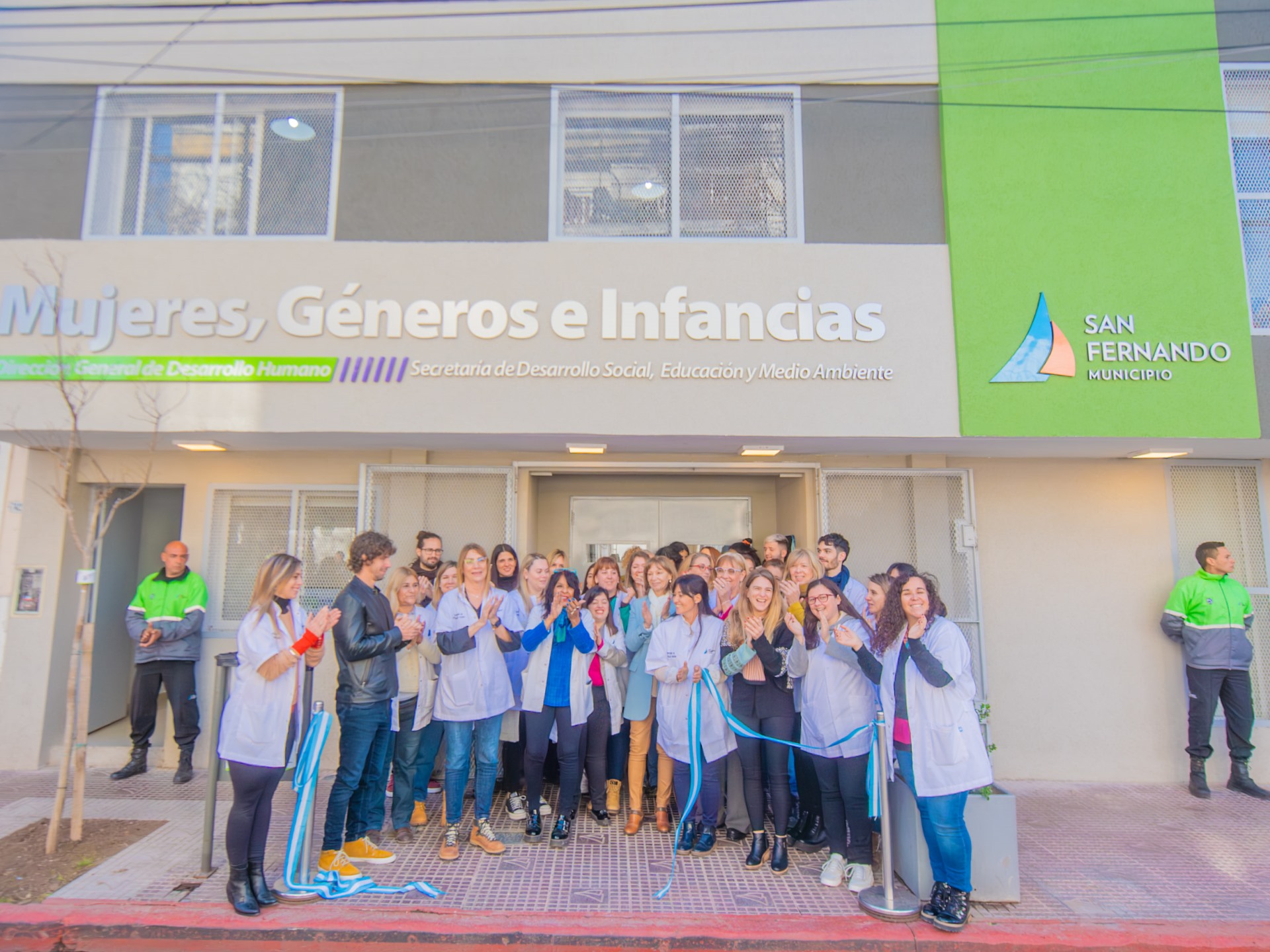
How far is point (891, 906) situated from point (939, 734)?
1025 mm

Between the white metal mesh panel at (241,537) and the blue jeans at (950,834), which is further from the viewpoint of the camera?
the white metal mesh panel at (241,537)

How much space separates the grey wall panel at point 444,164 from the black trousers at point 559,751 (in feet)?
12.9

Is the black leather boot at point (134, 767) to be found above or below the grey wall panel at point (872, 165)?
below

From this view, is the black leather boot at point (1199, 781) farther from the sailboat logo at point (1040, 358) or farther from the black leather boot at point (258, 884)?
the black leather boot at point (258, 884)

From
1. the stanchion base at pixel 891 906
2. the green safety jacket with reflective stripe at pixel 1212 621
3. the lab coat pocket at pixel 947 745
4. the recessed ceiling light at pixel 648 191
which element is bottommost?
the stanchion base at pixel 891 906

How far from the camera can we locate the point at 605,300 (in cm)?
602

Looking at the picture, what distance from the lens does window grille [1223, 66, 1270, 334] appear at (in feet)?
20.9

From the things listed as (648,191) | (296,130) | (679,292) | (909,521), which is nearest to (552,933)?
(679,292)

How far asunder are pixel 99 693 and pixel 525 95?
7702 mm

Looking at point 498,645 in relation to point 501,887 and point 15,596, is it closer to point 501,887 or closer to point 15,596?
point 501,887

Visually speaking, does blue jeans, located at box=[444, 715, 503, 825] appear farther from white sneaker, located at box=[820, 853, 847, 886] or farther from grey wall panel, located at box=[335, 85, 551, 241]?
grey wall panel, located at box=[335, 85, 551, 241]

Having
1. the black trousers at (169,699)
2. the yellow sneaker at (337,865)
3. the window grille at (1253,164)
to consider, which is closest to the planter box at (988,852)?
the yellow sneaker at (337,865)

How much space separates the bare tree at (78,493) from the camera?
4715 millimetres

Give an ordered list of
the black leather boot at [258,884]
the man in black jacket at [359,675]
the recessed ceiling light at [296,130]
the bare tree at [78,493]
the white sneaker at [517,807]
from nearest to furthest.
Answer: the black leather boot at [258,884] → the man in black jacket at [359,675] → the bare tree at [78,493] → the white sneaker at [517,807] → the recessed ceiling light at [296,130]
